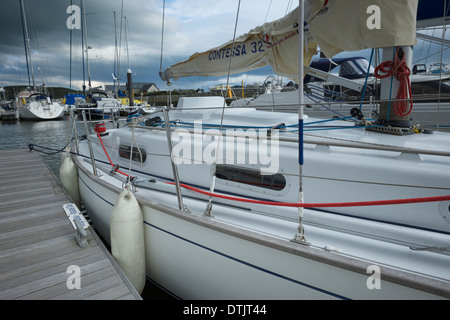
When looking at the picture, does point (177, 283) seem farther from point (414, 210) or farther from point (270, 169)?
point (414, 210)

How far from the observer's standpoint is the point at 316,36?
2.58 m

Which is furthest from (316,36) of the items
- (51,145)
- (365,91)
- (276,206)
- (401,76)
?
(51,145)

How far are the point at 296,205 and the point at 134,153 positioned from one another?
250 centimetres

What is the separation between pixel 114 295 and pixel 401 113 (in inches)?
118

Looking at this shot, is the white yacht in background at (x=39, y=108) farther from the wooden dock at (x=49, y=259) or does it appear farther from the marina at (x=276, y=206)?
the marina at (x=276, y=206)

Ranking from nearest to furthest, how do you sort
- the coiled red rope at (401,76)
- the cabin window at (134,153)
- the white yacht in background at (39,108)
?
the coiled red rope at (401,76) < the cabin window at (134,153) < the white yacht in background at (39,108)

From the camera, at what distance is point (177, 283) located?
7.93ft

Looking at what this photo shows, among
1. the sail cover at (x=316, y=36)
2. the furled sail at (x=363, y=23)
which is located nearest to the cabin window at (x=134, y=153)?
the sail cover at (x=316, y=36)

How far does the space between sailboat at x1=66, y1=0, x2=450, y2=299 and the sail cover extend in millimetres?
14

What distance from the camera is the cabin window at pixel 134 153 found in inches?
134

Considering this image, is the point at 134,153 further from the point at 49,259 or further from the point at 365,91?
the point at 365,91

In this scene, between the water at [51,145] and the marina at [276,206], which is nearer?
the marina at [276,206]

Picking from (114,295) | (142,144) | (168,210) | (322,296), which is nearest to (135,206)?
(168,210)

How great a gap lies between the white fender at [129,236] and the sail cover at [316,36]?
62.2 inches
